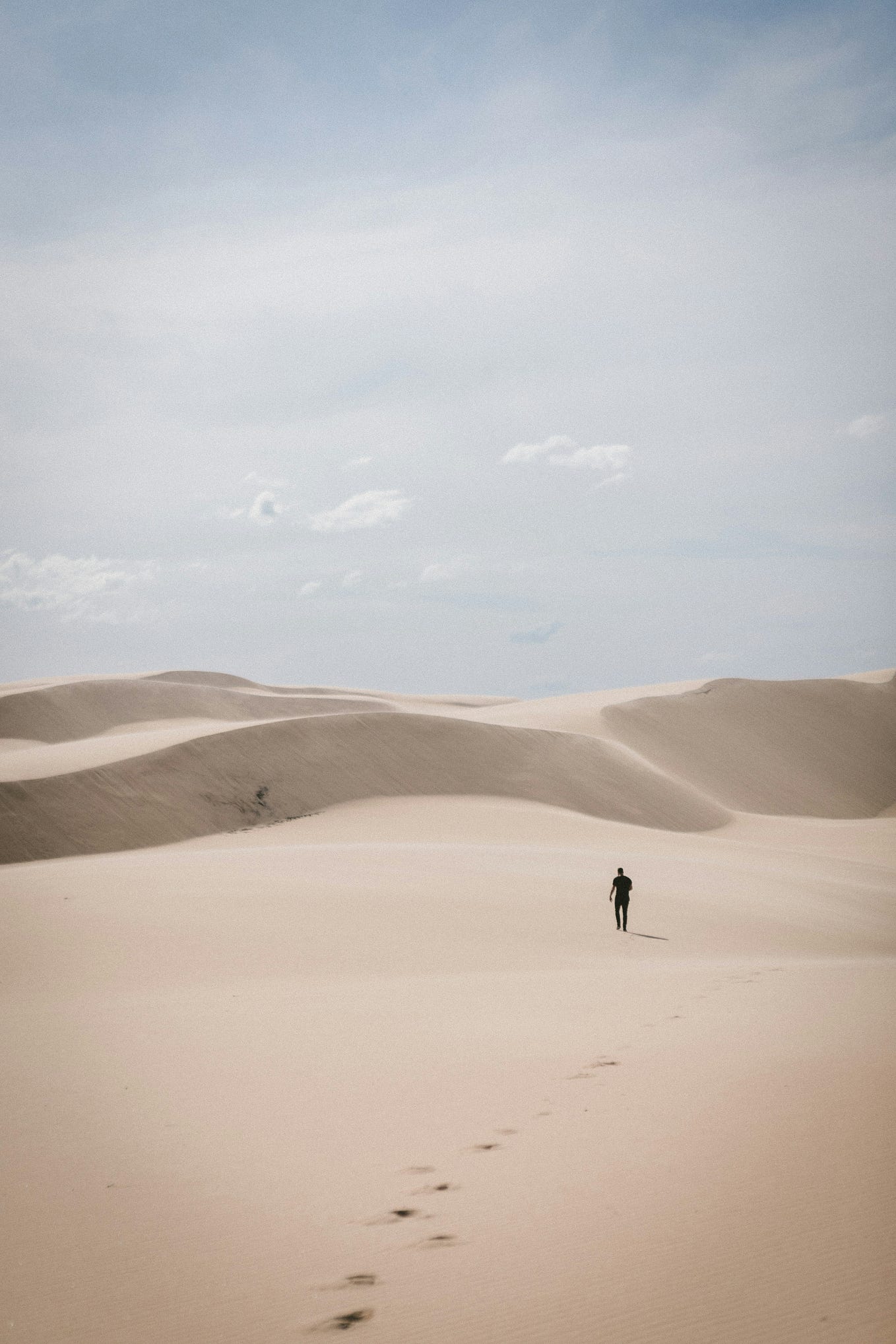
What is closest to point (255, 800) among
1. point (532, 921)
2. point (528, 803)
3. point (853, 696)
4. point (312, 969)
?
point (528, 803)

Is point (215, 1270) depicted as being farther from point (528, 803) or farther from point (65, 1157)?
point (528, 803)

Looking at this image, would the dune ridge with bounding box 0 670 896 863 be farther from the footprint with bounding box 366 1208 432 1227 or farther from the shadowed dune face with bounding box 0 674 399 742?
the footprint with bounding box 366 1208 432 1227

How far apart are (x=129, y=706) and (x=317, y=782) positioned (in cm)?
2988

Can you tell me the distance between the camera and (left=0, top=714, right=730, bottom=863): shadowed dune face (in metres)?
24.6

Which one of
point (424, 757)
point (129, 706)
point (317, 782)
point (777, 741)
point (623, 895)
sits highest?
point (129, 706)

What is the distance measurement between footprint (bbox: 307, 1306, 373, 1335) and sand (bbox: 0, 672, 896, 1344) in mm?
16

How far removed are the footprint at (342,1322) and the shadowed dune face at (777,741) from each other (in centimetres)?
3760

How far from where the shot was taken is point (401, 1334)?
3.70 meters

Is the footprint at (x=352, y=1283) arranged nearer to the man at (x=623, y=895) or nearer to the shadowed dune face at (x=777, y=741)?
the man at (x=623, y=895)

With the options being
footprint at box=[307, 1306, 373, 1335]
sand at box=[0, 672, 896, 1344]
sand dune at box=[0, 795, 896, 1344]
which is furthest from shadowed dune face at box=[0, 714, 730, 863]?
footprint at box=[307, 1306, 373, 1335]

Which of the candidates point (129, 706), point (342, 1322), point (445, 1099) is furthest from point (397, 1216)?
point (129, 706)

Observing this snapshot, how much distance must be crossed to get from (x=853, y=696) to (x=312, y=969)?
50.3 metres

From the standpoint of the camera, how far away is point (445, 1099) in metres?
6.42

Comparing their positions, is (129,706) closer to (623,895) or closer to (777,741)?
(777,741)
